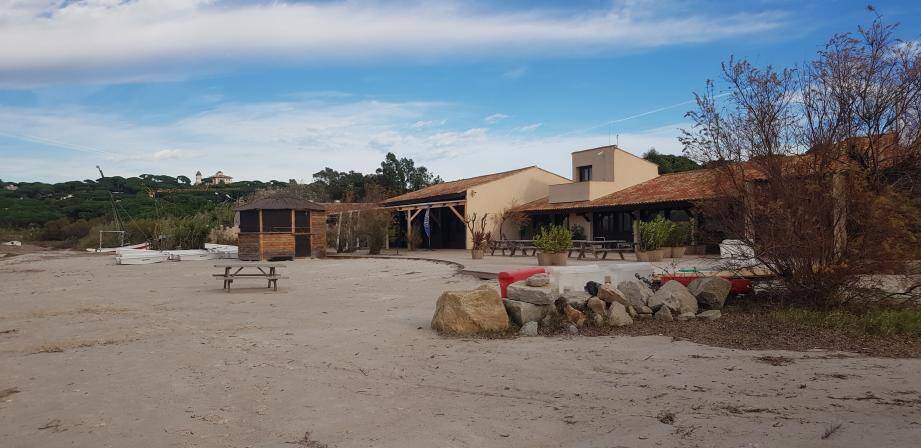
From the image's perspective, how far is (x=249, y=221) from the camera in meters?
28.0

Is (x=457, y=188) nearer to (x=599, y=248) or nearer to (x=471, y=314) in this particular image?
(x=599, y=248)

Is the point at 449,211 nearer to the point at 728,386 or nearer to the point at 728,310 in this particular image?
the point at 728,310

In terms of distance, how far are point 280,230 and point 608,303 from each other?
70.7 ft

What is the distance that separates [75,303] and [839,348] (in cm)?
1287

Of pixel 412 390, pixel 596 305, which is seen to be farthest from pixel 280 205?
pixel 412 390

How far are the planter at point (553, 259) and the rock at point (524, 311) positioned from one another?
9.83 meters

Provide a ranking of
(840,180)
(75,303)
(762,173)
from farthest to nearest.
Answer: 1. (75,303)
2. (762,173)
3. (840,180)

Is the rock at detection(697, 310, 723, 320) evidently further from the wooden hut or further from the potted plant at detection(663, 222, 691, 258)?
the wooden hut

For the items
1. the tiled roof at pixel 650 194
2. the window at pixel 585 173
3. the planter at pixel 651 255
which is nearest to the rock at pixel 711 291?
the planter at pixel 651 255

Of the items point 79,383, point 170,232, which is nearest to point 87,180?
point 170,232

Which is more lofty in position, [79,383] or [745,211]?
[745,211]

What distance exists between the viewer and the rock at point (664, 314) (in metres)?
8.74

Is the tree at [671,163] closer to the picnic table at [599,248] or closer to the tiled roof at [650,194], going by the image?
the tiled roof at [650,194]

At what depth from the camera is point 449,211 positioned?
35875mm
